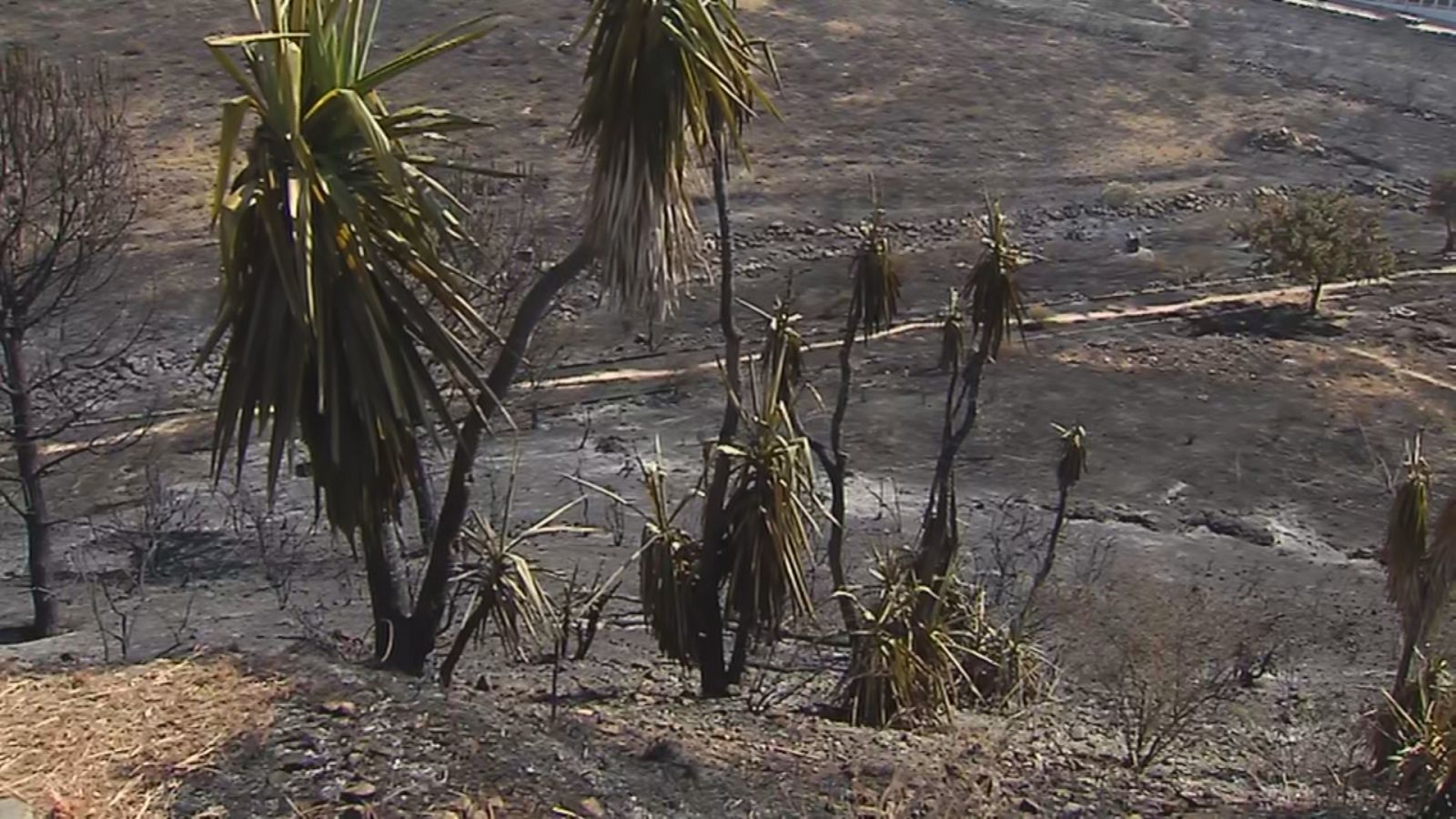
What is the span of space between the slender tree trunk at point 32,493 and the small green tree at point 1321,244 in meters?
22.9

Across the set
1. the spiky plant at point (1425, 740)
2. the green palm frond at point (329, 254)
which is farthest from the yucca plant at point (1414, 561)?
the green palm frond at point (329, 254)

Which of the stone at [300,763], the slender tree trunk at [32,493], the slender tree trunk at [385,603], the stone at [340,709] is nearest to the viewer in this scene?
the stone at [300,763]

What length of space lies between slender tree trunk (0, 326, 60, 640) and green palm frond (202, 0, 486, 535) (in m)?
7.38

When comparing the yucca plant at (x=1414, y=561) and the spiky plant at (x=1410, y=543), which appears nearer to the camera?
the yucca plant at (x=1414, y=561)

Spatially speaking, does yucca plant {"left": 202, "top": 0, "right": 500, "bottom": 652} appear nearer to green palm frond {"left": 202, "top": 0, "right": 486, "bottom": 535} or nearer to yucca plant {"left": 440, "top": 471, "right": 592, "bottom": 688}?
green palm frond {"left": 202, "top": 0, "right": 486, "bottom": 535}

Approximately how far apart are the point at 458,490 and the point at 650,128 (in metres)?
2.59

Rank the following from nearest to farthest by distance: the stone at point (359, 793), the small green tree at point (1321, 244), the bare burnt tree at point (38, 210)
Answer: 1. the stone at point (359, 793)
2. the bare burnt tree at point (38, 210)
3. the small green tree at point (1321, 244)

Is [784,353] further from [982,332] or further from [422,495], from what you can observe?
[422,495]

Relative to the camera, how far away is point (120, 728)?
7879 millimetres

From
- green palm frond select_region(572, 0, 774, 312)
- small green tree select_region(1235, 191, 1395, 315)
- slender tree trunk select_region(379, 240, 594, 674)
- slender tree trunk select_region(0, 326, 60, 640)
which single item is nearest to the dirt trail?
small green tree select_region(1235, 191, 1395, 315)

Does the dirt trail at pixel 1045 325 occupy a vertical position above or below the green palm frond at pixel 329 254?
below

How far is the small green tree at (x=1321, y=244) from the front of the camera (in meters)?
29.8

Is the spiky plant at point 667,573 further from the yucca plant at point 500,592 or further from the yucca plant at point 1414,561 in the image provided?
the yucca plant at point 1414,561

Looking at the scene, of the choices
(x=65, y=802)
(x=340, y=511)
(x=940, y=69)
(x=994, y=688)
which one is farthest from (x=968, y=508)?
(x=940, y=69)
